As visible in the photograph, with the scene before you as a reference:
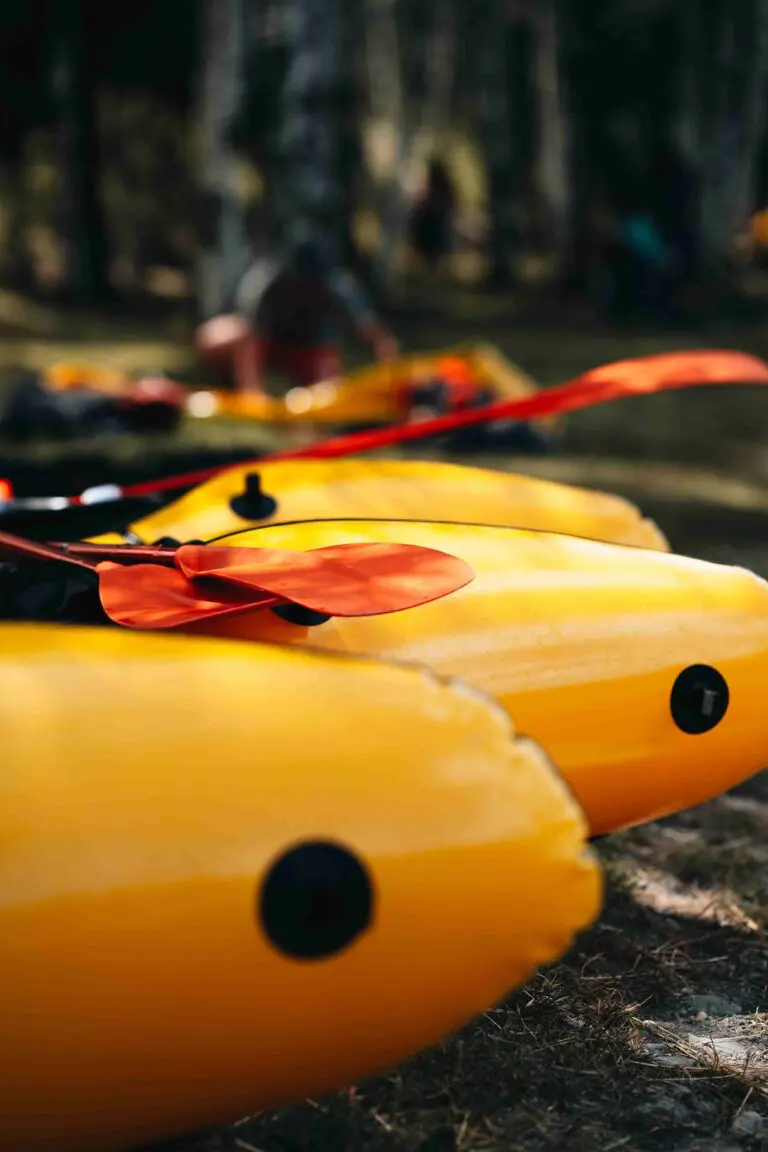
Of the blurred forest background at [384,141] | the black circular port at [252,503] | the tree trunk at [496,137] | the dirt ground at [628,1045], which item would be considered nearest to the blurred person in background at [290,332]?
the blurred forest background at [384,141]

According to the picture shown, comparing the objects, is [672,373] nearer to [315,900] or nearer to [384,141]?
[315,900]

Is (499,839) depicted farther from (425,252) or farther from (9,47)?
(425,252)

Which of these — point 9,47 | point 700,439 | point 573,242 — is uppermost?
point 9,47

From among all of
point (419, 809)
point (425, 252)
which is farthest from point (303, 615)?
point (425, 252)

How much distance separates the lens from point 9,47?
16.8 metres

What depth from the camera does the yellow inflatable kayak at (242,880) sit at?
1.48 m

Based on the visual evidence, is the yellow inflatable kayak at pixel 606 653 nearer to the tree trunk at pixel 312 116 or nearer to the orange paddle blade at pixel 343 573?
the orange paddle blade at pixel 343 573

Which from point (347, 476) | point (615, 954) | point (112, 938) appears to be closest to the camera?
point (112, 938)

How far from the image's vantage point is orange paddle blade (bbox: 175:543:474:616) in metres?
2.01

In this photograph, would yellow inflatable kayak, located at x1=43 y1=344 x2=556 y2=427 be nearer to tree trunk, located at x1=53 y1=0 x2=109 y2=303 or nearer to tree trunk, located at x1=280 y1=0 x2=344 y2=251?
tree trunk, located at x1=280 y1=0 x2=344 y2=251

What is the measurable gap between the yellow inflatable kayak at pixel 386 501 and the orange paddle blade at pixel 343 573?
0.50m

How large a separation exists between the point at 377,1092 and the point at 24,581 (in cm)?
91

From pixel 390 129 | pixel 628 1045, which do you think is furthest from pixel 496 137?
pixel 628 1045

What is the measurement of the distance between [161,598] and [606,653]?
0.71 metres
